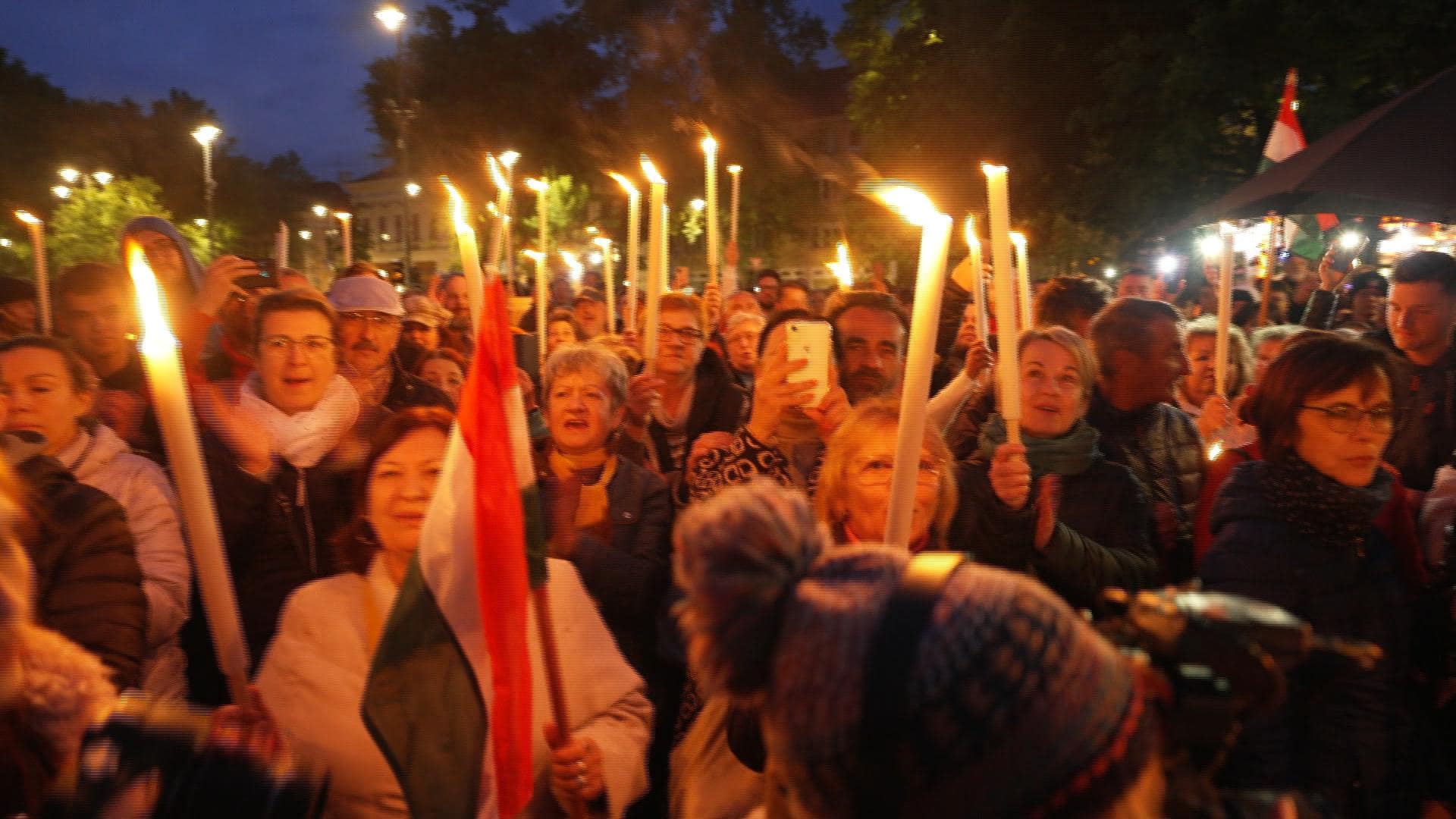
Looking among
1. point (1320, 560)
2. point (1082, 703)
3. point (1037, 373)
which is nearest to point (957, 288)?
point (1037, 373)

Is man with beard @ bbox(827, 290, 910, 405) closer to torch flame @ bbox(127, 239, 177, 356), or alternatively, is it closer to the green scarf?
the green scarf

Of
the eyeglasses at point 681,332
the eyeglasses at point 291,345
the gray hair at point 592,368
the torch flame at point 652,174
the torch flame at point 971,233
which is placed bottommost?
the gray hair at point 592,368

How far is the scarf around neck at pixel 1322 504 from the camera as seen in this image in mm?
2631

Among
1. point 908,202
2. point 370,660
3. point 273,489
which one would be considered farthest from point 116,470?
point 908,202

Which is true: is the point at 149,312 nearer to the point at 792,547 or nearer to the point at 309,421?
the point at 792,547

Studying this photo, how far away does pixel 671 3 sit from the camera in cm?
3247

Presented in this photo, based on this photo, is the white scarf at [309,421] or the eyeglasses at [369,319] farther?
the eyeglasses at [369,319]

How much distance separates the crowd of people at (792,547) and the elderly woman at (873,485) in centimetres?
1

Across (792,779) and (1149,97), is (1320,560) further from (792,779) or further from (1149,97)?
(1149,97)

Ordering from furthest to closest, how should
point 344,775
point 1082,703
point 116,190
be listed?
point 116,190 < point 344,775 < point 1082,703

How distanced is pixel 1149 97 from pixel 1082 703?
688 inches

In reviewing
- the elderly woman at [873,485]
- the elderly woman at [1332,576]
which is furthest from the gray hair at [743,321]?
the elderly woman at [1332,576]

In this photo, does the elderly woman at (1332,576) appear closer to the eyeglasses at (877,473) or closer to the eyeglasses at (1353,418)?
the eyeglasses at (1353,418)

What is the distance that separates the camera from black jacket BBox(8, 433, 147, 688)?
2.53m
